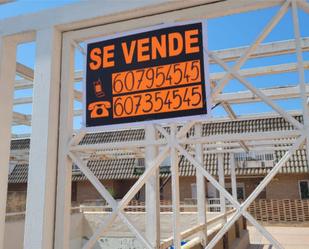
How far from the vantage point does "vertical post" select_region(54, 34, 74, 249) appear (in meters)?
3.54

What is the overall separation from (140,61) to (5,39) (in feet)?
5.57

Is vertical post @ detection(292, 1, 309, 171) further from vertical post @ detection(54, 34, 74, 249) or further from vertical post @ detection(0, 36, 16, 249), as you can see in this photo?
vertical post @ detection(0, 36, 16, 249)

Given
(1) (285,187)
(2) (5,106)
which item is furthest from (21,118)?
(1) (285,187)

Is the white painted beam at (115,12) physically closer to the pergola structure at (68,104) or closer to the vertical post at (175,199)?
the pergola structure at (68,104)

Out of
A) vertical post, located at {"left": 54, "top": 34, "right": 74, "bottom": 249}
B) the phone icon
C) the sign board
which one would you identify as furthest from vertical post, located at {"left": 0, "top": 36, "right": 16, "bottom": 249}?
the phone icon

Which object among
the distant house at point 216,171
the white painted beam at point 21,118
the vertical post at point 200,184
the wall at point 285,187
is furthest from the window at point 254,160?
the white painted beam at point 21,118

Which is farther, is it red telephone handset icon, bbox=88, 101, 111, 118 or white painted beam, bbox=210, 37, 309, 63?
white painted beam, bbox=210, 37, 309, 63

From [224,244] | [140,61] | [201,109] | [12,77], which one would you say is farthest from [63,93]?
[224,244]

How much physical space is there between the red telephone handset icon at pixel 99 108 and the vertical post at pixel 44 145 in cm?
43

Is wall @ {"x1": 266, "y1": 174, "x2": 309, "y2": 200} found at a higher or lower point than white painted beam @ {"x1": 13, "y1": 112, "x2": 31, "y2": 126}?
lower

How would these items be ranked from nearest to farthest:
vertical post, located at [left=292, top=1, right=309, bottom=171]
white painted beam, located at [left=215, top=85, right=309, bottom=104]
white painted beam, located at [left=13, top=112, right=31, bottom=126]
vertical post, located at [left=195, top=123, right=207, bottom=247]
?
vertical post, located at [left=292, top=1, right=309, bottom=171], white painted beam, located at [left=215, top=85, right=309, bottom=104], vertical post, located at [left=195, top=123, right=207, bottom=247], white painted beam, located at [left=13, top=112, right=31, bottom=126]

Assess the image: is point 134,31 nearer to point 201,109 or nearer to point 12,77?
point 201,109

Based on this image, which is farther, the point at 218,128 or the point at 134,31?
the point at 218,128

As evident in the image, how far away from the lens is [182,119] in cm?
325
